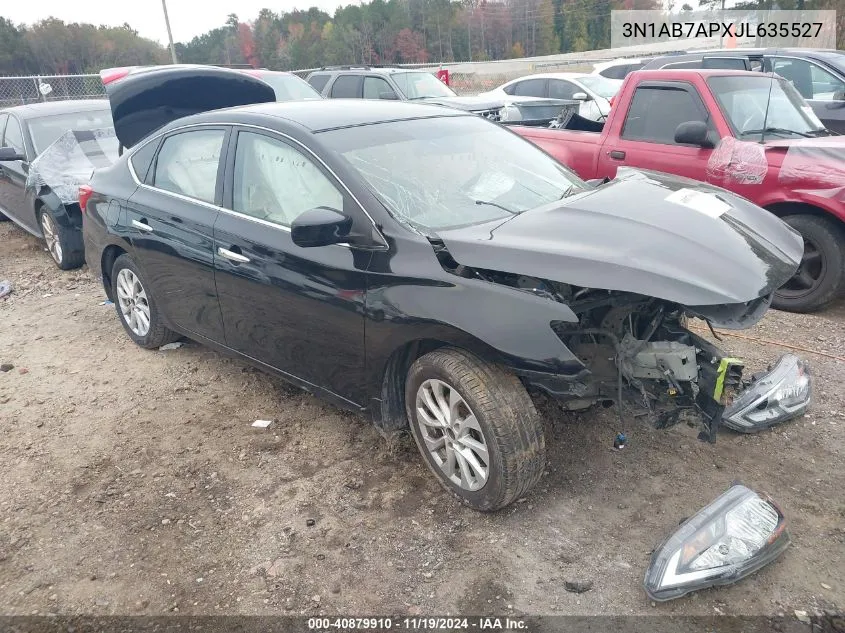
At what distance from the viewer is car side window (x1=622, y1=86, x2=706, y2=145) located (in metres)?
5.80

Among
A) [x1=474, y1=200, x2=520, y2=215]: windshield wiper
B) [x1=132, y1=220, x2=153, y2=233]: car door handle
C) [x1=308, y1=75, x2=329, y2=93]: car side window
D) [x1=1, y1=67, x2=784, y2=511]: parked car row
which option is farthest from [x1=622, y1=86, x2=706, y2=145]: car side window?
[x1=308, y1=75, x2=329, y2=93]: car side window

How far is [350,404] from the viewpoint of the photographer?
3.47 metres

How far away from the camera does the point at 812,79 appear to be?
893cm

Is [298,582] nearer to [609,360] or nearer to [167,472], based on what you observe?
[167,472]

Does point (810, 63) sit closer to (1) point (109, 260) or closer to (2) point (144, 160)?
(2) point (144, 160)

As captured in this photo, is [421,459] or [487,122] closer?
[421,459]

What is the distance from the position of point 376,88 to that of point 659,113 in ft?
24.5

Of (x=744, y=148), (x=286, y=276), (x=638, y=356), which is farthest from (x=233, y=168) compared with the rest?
(x=744, y=148)

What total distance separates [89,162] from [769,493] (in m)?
6.94

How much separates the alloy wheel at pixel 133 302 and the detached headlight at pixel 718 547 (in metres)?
3.76

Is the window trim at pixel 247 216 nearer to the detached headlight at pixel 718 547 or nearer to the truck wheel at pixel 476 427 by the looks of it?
the truck wheel at pixel 476 427

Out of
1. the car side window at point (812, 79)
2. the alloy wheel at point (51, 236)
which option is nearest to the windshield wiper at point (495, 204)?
the alloy wheel at point (51, 236)

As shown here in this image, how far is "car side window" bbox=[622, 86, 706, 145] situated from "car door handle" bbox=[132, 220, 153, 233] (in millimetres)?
4094

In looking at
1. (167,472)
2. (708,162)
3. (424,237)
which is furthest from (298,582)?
A: (708,162)
